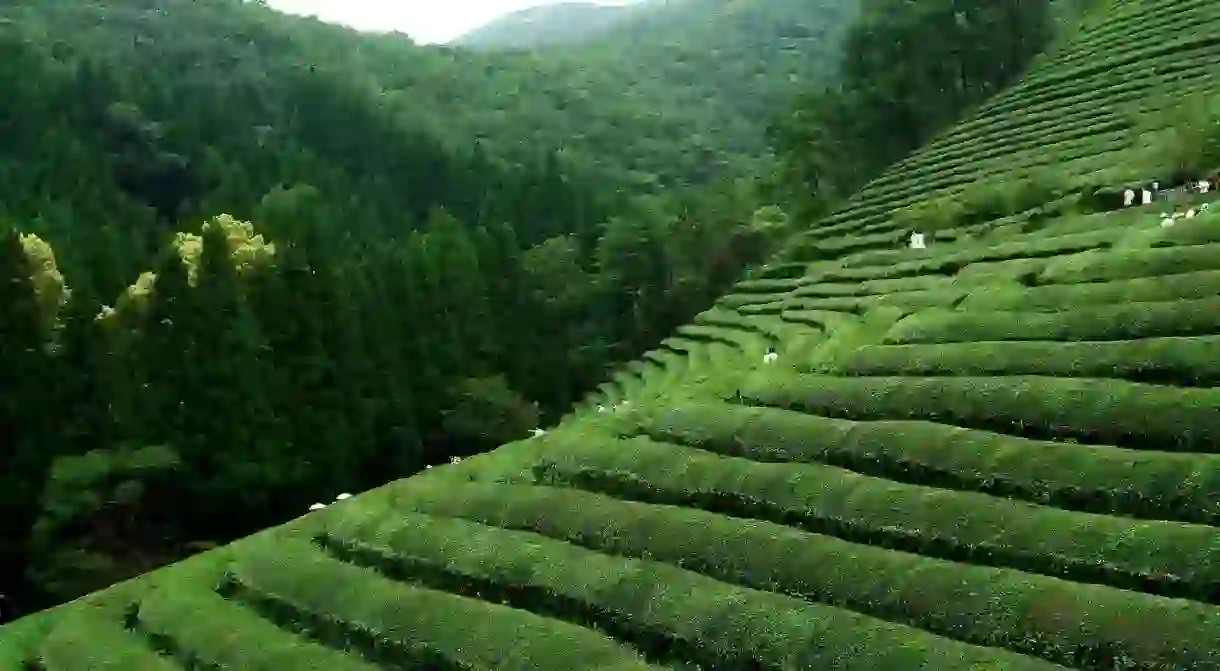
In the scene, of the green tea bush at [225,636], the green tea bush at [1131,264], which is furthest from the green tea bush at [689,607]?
the green tea bush at [1131,264]

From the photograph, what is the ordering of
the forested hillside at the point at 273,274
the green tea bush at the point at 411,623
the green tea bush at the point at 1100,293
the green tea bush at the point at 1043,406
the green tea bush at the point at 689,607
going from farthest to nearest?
the forested hillside at the point at 273,274
the green tea bush at the point at 1100,293
the green tea bush at the point at 1043,406
the green tea bush at the point at 411,623
the green tea bush at the point at 689,607

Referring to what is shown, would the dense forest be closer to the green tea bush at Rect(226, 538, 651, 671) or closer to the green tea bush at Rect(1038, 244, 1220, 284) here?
the green tea bush at Rect(226, 538, 651, 671)

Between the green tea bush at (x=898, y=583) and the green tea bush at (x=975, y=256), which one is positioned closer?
the green tea bush at (x=898, y=583)

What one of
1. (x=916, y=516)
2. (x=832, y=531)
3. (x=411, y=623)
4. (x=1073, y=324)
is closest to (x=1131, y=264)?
(x=1073, y=324)

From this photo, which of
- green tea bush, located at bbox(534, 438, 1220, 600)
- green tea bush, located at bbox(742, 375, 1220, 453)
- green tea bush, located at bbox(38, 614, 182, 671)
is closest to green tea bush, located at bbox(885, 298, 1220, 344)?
green tea bush, located at bbox(742, 375, 1220, 453)

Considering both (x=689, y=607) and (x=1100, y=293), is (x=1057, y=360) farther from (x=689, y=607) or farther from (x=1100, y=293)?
(x=689, y=607)

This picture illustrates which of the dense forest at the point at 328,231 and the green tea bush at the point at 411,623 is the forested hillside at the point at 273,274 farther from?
the green tea bush at the point at 411,623
